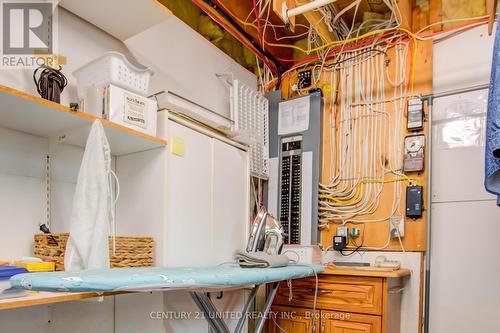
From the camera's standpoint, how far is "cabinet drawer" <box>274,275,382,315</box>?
1951 mm

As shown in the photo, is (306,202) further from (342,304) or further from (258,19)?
(258,19)

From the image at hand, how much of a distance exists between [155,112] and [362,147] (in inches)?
60.8

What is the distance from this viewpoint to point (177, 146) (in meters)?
1.74

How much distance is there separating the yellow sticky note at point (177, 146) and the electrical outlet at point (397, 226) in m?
1.45

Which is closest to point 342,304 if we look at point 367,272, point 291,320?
point 367,272

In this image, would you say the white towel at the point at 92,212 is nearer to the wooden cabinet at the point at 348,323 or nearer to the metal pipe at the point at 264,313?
the metal pipe at the point at 264,313

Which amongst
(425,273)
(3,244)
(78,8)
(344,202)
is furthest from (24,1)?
(425,273)

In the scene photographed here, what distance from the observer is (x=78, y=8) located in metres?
1.67

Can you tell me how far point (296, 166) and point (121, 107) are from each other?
155 centimetres

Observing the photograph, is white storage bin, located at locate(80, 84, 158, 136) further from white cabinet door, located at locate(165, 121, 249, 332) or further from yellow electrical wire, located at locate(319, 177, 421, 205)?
yellow electrical wire, located at locate(319, 177, 421, 205)

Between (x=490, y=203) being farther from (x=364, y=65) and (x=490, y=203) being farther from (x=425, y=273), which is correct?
(x=364, y=65)

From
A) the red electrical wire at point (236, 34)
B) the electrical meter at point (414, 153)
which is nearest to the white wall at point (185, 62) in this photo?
the red electrical wire at point (236, 34)

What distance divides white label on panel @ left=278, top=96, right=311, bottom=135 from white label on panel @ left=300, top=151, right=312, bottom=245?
0.76 feet

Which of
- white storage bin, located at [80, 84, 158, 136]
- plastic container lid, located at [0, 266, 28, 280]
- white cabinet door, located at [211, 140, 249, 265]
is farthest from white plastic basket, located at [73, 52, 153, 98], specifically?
plastic container lid, located at [0, 266, 28, 280]
